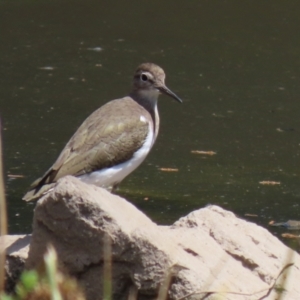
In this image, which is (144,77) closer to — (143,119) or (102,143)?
(143,119)

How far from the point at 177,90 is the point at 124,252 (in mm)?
5319

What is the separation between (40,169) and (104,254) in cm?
335

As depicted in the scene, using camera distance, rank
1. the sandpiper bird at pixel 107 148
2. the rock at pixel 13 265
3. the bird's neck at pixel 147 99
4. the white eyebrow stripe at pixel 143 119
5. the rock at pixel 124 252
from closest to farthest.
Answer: the rock at pixel 124 252
the rock at pixel 13 265
the sandpiper bird at pixel 107 148
the white eyebrow stripe at pixel 143 119
the bird's neck at pixel 147 99

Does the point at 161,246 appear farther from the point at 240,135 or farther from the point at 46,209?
the point at 240,135

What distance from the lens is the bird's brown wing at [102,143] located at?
5.57 m

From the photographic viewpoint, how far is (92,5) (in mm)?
11812

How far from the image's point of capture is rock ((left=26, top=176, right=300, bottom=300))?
3660 millimetres

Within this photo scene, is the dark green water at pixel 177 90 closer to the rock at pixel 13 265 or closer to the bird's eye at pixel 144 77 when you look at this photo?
the bird's eye at pixel 144 77

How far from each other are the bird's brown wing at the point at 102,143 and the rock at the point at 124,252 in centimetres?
154

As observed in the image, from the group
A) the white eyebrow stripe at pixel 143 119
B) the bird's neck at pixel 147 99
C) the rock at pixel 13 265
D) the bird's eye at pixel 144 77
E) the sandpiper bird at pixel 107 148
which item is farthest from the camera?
the bird's eye at pixel 144 77

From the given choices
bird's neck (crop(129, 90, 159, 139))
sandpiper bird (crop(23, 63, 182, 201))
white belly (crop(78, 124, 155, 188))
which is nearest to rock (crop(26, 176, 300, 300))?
sandpiper bird (crop(23, 63, 182, 201))

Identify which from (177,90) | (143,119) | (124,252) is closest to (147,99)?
(143,119)

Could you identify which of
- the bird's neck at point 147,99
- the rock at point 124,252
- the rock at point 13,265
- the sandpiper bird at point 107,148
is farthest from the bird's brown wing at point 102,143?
the rock at point 124,252

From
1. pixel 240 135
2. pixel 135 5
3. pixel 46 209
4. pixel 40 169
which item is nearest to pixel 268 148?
pixel 240 135
